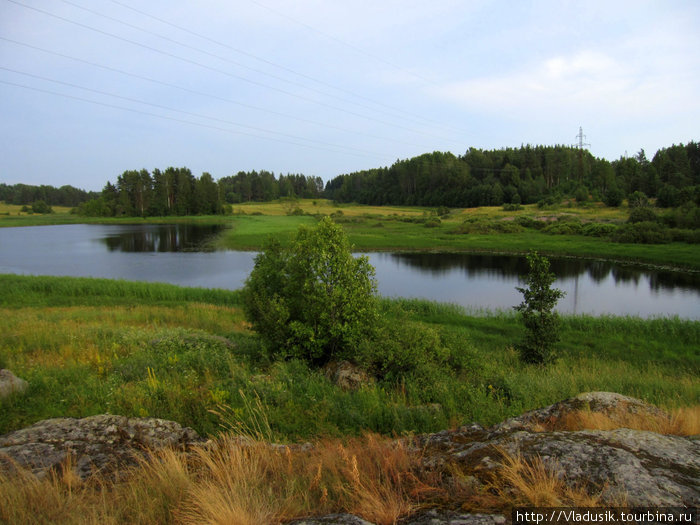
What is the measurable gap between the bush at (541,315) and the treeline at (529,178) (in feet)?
217

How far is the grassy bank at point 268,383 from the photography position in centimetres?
612

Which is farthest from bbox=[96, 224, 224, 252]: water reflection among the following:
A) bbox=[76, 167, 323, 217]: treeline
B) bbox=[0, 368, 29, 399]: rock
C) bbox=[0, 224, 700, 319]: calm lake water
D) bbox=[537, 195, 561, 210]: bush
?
bbox=[537, 195, 561, 210]: bush

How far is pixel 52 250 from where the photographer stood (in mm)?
50969

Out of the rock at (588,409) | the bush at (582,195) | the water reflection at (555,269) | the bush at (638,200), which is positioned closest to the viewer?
the rock at (588,409)

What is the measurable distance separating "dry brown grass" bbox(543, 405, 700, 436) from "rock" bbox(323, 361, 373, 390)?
369cm

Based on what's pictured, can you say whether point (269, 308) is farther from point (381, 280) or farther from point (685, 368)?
point (381, 280)

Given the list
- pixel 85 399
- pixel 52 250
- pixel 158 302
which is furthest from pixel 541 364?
pixel 52 250

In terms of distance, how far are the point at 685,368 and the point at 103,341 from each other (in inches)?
733

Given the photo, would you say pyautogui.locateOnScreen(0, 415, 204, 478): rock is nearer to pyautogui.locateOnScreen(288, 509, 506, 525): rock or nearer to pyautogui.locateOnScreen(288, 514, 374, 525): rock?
pyautogui.locateOnScreen(288, 514, 374, 525): rock

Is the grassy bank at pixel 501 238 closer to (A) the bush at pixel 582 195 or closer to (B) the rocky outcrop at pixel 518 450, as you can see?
(A) the bush at pixel 582 195

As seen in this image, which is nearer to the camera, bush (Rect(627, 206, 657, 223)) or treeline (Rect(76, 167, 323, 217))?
bush (Rect(627, 206, 657, 223))

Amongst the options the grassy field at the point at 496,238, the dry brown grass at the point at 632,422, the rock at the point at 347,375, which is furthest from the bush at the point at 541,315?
the grassy field at the point at 496,238

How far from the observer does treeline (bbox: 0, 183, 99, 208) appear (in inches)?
6004

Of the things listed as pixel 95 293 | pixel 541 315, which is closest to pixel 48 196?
pixel 95 293
